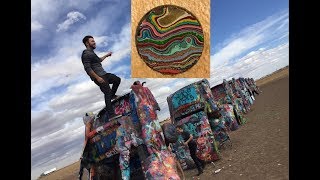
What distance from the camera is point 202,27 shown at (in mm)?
11477

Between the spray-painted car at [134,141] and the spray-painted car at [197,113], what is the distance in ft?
15.5

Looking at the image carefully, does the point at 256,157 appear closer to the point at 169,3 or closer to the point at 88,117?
the point at 88,117

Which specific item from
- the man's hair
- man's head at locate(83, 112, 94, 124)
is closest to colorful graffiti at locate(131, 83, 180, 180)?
the man's hair

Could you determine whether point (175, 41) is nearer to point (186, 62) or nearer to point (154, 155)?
point (186, 62)

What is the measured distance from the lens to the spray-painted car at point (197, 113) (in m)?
14.8

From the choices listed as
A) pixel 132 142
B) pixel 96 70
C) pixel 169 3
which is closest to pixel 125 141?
pixel 132 142

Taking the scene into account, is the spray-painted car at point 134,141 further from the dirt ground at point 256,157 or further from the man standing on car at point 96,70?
the dirt ground at point 256,157

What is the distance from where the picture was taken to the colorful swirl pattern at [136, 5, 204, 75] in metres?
11.0

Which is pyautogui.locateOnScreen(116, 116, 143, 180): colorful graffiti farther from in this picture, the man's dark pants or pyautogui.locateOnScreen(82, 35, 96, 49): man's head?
pyautogui.locateOnScreen(82, 35, 96, 49): man's head

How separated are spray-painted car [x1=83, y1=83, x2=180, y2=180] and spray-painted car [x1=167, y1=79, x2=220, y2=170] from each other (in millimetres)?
4729
